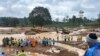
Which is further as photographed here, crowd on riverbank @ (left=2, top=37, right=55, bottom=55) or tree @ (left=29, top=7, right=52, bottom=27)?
tree @ (left=29, top=7, right=52, bottom=27)

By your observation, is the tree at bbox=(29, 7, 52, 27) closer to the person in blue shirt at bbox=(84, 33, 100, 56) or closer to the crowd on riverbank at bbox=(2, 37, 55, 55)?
the crowd on riverbank at bbox=(2, 37, 55, 55)

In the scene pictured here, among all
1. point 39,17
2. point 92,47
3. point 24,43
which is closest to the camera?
point 92,47

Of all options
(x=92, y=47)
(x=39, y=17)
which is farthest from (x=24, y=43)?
(x=39, y=17)

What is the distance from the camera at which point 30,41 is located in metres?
32.7

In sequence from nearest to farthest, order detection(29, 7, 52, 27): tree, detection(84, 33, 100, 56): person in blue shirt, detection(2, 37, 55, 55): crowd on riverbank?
detection(84, 33, 100, 56): person in blue shirt < detection(2, 37, 55, 55): crowd on riverbank < detection(29, 7, 52, 27): tree

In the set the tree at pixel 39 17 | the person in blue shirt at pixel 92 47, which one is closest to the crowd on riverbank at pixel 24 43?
the person in blue shirt at pixel 92 47

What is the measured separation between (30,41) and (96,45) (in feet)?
94.6

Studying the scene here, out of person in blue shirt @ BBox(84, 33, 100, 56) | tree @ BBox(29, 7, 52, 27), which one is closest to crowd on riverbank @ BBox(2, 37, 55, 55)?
person in blue shirt @ BBox(84, 33, 100, 56)

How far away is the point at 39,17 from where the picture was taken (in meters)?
77.8

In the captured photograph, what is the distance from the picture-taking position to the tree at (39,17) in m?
77.2

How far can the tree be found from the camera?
7719 centimetres

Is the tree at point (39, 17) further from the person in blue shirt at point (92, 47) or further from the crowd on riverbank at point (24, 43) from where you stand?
the person in blue shirt at point (92, 47)

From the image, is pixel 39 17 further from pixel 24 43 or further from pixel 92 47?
pixel 92 47

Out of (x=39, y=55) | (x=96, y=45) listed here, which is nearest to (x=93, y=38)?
(x=96, y=45)
